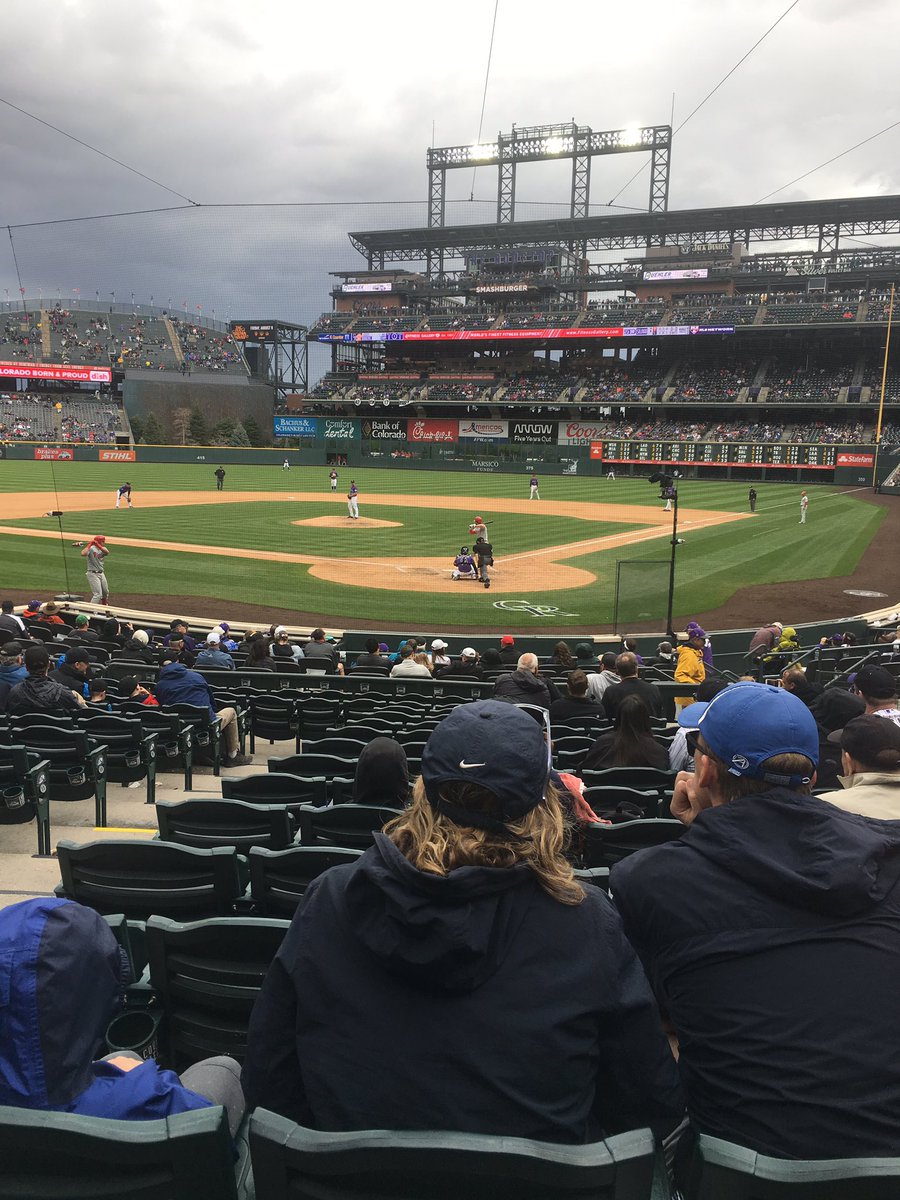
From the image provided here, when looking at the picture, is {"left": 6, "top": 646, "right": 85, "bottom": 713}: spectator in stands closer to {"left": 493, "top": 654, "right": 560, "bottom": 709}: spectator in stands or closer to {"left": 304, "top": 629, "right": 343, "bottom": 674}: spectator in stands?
{"left": 493, "top": 654, "right": 560, "bottom": 709}: spectator in stands

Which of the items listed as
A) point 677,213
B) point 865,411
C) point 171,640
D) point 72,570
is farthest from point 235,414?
point 171,640

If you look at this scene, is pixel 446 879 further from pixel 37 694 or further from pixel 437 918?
pixel 37 694

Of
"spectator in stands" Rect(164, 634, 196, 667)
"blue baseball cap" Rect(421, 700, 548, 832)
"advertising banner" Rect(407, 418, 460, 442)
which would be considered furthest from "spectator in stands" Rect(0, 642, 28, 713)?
"advertising banner" Rect(407, 418, 460, 442)

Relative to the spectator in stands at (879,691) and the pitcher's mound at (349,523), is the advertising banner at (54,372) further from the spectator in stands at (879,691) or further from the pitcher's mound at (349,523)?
the spectator in stands at (879,691)

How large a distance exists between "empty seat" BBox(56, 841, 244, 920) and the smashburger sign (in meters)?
76.9

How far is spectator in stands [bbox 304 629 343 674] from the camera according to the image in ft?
45.2

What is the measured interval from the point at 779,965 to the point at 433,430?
88388 mm

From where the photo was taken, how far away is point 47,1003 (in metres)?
1.98

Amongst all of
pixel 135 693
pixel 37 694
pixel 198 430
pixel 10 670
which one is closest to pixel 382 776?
pixel 37 694

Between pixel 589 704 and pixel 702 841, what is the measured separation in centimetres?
757

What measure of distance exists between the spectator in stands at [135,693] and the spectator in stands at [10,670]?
3.54 feet

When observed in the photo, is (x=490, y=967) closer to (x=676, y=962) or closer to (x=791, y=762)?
(x=676, y=962)

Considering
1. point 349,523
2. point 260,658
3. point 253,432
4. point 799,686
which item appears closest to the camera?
point 799,686

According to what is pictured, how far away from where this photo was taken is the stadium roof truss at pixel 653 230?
254 feet
